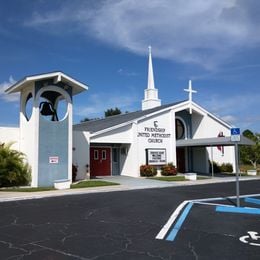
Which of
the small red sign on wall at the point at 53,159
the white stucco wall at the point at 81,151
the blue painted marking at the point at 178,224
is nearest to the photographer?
the blue painted marking at the point at 178,224

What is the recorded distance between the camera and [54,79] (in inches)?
808

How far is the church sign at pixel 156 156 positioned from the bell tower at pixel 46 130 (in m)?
7.49

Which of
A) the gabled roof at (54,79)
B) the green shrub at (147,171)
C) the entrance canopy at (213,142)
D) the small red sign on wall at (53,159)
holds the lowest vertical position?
the green shrub at (147,171)

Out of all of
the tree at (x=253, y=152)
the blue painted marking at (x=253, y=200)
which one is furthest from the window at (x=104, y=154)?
the tree at (x=253, y=152)

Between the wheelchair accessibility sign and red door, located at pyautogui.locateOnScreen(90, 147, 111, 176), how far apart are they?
62.5ft

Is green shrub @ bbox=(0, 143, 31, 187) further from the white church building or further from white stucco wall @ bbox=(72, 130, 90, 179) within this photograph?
white stucco wall @ bbox=(72, 130, 90, 179)

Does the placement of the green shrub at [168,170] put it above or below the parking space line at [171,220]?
above

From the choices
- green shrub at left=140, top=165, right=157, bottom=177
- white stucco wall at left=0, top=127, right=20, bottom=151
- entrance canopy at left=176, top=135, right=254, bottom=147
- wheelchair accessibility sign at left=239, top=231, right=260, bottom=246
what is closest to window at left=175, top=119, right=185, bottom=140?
entrance canopy at left=176, top=135, right=254, bottom=147

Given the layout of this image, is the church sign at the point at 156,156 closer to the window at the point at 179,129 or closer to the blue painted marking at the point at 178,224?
the window at the point at 179,129

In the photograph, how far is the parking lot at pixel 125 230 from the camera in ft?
21.5

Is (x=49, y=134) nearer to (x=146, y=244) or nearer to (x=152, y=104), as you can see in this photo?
(x=146, y=244)

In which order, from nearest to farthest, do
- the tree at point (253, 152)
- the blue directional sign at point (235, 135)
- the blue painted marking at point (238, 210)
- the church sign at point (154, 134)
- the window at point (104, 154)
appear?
the blue painted marking at point (238, 210) < the blue directional sign at point (235, 135) < the church sign at point (154, 134) < the window at point (104, 154) < the tree at point (253, 152)

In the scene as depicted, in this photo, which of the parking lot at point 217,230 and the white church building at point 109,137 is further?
the white church building at point 109,137

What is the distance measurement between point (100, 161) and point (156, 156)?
4.12 meters
